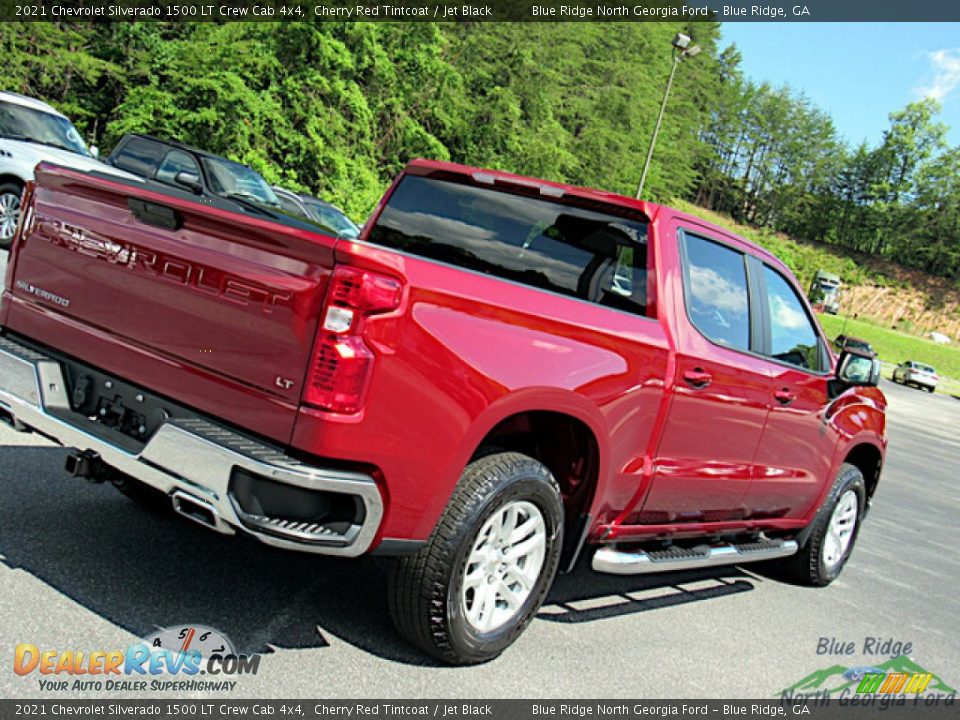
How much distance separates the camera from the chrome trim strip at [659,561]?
4.28m

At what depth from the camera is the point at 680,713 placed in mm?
3744

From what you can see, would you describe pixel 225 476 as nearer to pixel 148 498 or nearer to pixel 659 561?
pixel 148 498

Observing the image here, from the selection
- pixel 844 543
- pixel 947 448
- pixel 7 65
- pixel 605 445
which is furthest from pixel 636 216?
pixel 7 65

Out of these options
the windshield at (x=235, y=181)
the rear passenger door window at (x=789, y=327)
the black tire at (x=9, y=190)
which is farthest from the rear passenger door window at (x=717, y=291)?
the black tire at (x=9, y=190)

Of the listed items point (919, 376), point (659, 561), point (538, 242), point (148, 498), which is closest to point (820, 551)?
point (659, 561)

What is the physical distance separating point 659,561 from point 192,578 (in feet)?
7.06

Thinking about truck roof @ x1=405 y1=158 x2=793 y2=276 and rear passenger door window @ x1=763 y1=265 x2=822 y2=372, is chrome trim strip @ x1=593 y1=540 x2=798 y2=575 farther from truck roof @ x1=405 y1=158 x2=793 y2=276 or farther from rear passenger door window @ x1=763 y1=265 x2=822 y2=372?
truck roof @ x1=405 y1=158 x2=793 y2=276

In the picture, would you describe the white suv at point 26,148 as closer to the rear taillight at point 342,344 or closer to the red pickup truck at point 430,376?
the red pickup truck at point 430,376

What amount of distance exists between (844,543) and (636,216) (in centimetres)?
338

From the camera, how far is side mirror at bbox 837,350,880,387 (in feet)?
18.7

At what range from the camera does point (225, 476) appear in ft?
10.1

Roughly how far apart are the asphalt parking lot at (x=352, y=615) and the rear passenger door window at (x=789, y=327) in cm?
150

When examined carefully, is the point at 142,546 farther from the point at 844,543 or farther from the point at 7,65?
the point at 7,65
